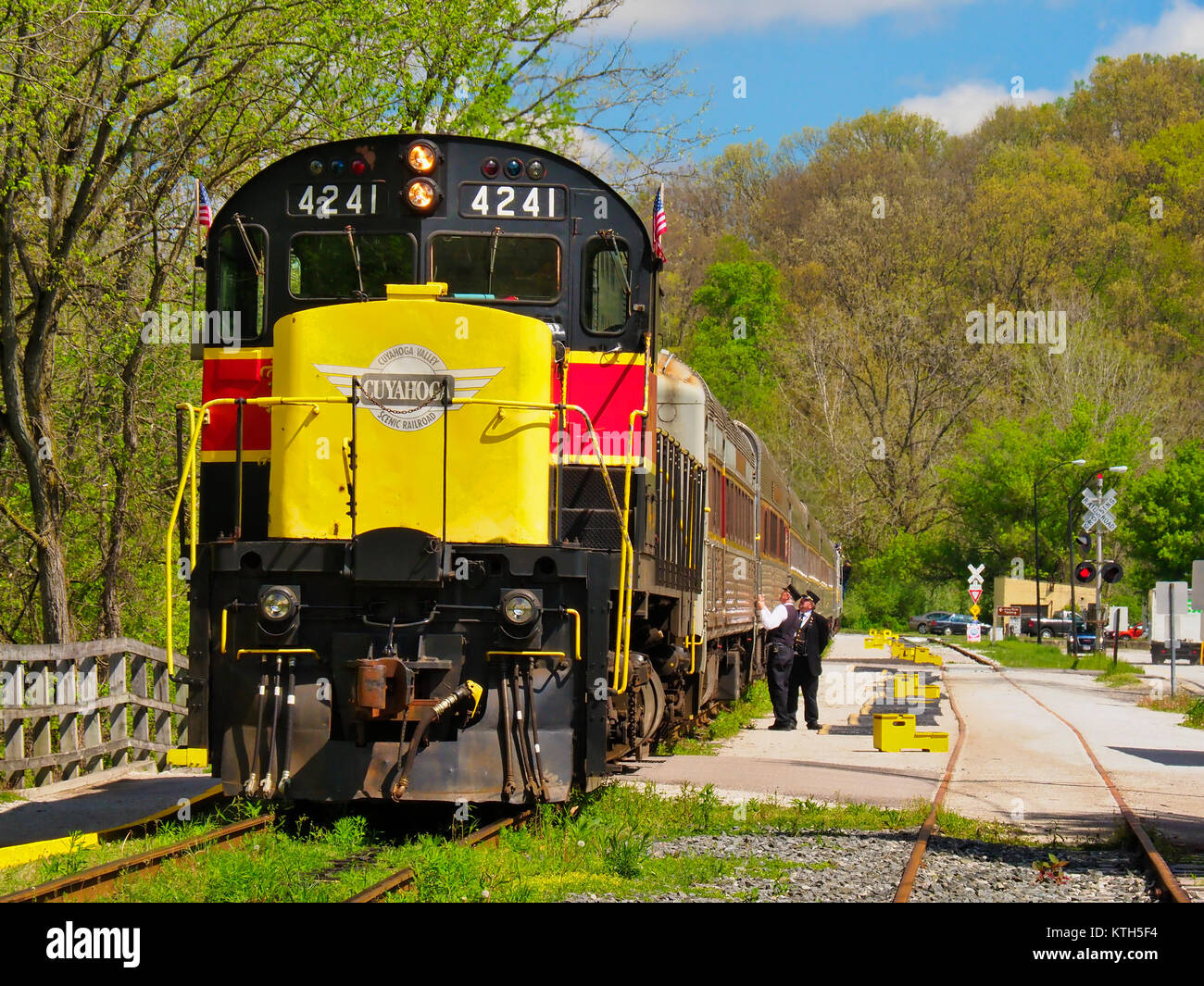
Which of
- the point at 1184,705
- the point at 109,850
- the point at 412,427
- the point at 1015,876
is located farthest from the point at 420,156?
the point at 1184,705

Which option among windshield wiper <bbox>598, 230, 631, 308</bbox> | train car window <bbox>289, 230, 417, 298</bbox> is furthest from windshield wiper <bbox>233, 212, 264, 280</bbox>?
windshield wiper <bbox>598, 230, 631, 308</bbox>

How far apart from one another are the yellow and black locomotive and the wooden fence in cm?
251

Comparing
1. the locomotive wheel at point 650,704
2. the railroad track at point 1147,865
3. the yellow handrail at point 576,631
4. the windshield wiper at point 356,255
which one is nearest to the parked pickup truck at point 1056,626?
the railroad track at point 1147,865

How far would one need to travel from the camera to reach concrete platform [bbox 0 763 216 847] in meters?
9.91

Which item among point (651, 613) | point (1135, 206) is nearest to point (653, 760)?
point (651, 613)

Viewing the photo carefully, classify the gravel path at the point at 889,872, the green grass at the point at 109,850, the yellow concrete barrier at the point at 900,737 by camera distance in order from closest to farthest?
the green grass at the point at 109,850 → the gravel path at the point at 889,872 → the yellow concrete barrier at the point at 900,737

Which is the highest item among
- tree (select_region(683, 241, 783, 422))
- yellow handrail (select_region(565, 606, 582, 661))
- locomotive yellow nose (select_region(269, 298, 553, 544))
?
tree (select_region(683, 241, 783, 422))

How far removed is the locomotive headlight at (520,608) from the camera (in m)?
8.45

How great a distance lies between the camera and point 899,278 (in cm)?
7412

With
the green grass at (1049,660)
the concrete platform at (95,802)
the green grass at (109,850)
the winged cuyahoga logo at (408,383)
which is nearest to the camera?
the green grass at (109,850)

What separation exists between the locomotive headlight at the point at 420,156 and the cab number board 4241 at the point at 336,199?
0.28 m

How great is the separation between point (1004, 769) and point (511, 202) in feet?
28.5

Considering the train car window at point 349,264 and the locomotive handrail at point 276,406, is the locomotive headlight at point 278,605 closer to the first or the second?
the locomotive handrail at point 276,406

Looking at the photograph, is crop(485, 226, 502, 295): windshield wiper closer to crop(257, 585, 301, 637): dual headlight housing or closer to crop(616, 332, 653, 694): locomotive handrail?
crop(616, 332, 653, 694): locomotive handrail
